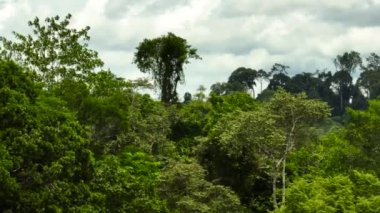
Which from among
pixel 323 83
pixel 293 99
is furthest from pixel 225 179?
pixel 323 83

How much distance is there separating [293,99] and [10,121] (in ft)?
57.4

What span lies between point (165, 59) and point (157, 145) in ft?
55.2

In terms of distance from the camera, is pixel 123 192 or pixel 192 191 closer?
pixel 123 192

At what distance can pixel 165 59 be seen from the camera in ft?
196

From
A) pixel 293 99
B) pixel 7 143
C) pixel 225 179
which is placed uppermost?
pixel 293 99

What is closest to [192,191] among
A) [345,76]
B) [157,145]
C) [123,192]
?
[123,192]

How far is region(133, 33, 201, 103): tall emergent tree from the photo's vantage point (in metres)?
59.0

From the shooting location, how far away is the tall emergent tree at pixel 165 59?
59041mm

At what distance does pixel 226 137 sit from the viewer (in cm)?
3231

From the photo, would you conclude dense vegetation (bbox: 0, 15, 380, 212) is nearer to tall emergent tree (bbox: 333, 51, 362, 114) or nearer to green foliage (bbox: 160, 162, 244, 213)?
green foliage (bbox: 160, 162, 244, 213)

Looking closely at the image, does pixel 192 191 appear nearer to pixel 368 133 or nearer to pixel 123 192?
pixel 123 192

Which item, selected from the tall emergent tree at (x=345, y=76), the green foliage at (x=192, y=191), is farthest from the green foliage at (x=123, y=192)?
the tall emergent tree at (x=345, y=76)

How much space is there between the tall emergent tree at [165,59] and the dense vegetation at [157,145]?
0.10m

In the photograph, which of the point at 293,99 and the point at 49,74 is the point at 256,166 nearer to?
the point at 293,99
